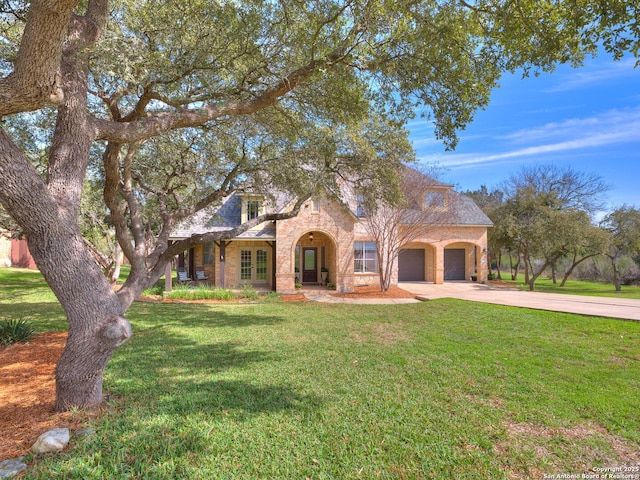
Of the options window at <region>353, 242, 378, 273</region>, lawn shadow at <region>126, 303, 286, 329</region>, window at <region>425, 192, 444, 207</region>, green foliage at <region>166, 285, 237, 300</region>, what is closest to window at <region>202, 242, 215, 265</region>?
green foliage at <region>166, 285, 237, 300</region>

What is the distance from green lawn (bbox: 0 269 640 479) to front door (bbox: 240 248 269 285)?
10.6 m

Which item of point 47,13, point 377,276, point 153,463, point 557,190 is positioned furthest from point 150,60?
point 557,190

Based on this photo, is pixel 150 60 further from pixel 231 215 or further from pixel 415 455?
pixel 231 215

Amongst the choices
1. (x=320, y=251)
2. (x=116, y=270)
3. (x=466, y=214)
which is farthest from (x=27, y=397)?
(x=466, y=214)

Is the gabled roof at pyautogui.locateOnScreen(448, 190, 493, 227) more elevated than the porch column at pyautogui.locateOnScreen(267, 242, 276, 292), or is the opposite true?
the gabled roof at pyautogui.locateOnScreen(448, 190, 493, 227)

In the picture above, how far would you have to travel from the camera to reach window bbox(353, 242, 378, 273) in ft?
65.4

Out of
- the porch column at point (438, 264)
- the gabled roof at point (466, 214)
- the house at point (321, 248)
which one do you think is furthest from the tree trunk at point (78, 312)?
the porch column at point (438, 264)

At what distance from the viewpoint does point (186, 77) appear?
Result: 687cm

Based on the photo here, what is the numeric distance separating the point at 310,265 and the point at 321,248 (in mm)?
1326

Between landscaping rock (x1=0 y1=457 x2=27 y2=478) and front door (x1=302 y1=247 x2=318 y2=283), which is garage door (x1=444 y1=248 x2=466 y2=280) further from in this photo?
landscaping rock (x1=0 y1=457 x2=27 y2=478)

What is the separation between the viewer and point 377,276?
1991 centimetres

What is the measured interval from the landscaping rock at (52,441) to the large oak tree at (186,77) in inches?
26.5

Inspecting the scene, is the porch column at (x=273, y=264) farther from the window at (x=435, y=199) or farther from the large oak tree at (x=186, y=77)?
the large oak tree at (x=186, y=77)

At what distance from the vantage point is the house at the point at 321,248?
57.0 feet
